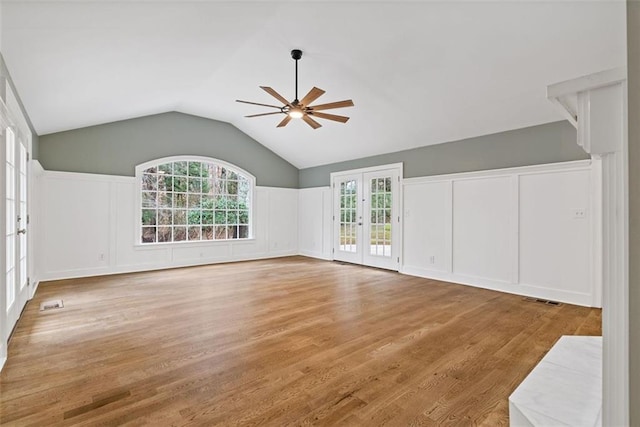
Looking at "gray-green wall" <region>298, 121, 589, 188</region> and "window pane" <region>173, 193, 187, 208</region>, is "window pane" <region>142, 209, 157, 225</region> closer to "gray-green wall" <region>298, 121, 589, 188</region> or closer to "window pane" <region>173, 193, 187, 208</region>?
"window pane" <region>173, 193, 187, 208</region>

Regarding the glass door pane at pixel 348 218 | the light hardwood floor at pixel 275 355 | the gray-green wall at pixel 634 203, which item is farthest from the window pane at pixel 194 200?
the gray-green wall at pixel 634 203

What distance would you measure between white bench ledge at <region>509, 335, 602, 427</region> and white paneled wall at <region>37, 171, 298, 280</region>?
20.7 ft

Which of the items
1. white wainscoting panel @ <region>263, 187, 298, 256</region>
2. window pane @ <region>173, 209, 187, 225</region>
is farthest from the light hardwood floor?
white wainscoting panel @ <region>263, 187, 298, 256</region>

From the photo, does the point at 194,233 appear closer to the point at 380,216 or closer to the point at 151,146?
the point at 151,146

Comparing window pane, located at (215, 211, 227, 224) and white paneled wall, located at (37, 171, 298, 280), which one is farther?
window pane, located at (215, 211, 227, 224)

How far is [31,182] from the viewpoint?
13.9 feet

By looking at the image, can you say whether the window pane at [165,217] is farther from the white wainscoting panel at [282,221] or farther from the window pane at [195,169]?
the white wainscoting panel at [282,221]

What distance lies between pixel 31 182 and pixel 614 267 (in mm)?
5830

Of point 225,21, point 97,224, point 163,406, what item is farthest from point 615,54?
point 97,224

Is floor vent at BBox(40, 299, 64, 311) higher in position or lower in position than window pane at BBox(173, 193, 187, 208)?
lower

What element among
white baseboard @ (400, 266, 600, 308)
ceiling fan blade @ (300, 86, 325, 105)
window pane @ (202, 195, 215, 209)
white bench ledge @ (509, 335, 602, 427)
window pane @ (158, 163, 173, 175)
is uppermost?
ceiling fan blade @ (300, 86, 325, 105)

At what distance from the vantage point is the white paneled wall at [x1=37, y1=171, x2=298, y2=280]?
5039 millimetres

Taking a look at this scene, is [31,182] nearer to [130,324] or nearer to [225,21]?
[130,324]

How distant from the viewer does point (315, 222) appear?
788cm
